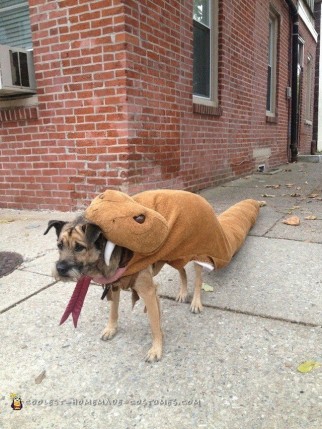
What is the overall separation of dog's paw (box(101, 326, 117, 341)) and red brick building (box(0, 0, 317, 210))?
2244 millimetres

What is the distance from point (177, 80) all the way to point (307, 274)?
323 centimetres

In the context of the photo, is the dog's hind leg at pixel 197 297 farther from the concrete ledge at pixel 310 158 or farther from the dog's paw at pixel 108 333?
the concrete ledge at pixel 310 158

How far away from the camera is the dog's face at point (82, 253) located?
164 cm

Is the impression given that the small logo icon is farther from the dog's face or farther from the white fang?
the white fang

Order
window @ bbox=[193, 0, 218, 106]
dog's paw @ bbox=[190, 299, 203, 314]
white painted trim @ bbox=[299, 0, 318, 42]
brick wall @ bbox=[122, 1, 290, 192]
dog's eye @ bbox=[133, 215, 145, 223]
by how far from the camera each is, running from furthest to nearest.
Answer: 1. white painted trim @ bbox=[299, 0, 318, 42]
2. window @ bbox=[193, 0, 218, 106]
3. brick wall @ bbox=[122, 1, 290, 192]
4. dog's paw @ bbox=[190, 299, 203, 314]
5. dog's eye @ bbox=[133, 215, 145, 223]

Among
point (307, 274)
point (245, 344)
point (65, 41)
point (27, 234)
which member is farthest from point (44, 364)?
point (65, 41)

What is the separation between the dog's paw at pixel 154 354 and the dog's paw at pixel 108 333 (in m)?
0.28

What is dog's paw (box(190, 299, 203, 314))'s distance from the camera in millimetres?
2282

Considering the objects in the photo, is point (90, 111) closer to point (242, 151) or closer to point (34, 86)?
point (34, 86)

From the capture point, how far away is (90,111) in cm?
414

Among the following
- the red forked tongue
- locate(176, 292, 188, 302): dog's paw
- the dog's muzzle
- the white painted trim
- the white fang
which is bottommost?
locate(176, 292, 188, 302): dog's paw

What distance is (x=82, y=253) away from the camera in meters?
1.67

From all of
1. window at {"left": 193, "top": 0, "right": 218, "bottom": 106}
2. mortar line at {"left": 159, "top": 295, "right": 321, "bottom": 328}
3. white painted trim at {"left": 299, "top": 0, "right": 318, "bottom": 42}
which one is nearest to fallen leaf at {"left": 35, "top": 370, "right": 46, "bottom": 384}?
mortar line at {"left": 159, "top": 295, "right": 321, "bottom": 328}

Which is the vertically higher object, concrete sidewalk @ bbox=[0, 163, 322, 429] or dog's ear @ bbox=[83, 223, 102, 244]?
dog's ear @ bbox=[83, 223, 102, 244]
